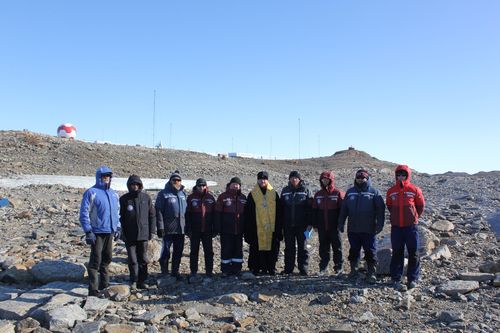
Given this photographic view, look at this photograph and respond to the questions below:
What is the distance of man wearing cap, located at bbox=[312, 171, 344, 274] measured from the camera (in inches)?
323

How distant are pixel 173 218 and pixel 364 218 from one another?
3.06 meters

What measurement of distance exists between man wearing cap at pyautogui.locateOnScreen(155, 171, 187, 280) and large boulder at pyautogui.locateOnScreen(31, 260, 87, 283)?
133 centimetres

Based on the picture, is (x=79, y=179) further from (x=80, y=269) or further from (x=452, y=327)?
(x=452, y=327)

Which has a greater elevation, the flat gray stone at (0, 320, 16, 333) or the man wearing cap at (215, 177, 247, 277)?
the man wearing cap at (215, 177, 247, 277)

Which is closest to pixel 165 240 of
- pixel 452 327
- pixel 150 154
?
pixel 452 327

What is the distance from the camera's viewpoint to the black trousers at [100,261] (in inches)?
273

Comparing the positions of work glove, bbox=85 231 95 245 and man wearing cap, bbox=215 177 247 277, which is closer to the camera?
work glove, bbox=85 231 95 245

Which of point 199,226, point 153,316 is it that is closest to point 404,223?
point 199,226

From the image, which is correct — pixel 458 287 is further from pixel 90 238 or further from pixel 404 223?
pixel 90 238

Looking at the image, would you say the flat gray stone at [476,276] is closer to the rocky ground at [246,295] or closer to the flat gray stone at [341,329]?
the rocky ground at [246,295]

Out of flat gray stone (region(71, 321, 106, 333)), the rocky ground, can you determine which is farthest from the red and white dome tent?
flat gray stone (region(71, 321, 106, 333))

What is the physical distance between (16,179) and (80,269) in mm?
16785

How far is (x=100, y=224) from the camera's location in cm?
709

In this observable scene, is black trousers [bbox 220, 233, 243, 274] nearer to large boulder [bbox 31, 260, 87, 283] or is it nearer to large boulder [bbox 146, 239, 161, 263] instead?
large boulder [bbox 146, 239, 161, 263]
